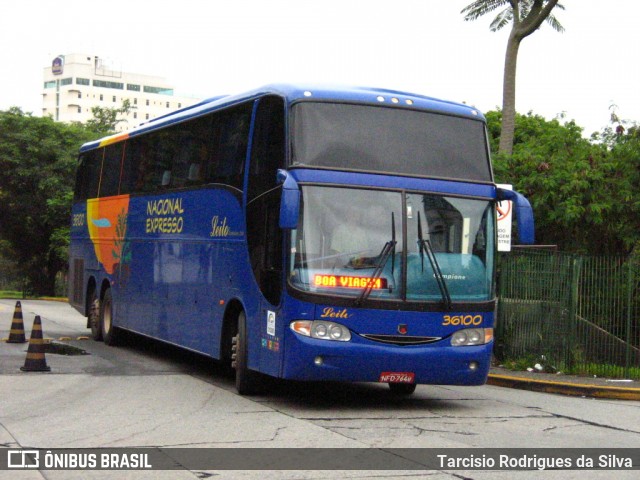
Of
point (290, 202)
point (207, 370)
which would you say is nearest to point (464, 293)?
point (290, 202)

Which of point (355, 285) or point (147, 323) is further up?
point (355, 285)

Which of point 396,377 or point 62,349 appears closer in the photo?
point 396,377

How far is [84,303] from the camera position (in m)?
21.9

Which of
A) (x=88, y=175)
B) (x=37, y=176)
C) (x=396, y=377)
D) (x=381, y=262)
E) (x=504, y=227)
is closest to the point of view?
(x=381, y=262)

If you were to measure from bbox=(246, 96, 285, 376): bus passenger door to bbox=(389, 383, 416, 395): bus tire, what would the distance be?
2.42 metres

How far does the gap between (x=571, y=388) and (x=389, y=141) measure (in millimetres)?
5369

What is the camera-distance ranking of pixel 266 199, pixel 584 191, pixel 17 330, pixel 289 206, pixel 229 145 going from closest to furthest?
1. pixel 289 206
2. pixel 266 199
3. pixel 229 145
4. pixel 17 330
5. pixel 584 191

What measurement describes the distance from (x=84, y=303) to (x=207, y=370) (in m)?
6.53

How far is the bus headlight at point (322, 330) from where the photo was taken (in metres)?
11.4

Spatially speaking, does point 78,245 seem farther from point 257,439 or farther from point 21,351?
point 257,439

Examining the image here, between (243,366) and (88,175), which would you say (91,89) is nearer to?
(88,175)

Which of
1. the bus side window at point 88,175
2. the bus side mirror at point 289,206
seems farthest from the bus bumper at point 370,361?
the bus side window at point 88,175

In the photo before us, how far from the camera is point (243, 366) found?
12930mm

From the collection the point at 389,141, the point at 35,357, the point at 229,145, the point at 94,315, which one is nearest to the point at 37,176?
the point at 94,315
